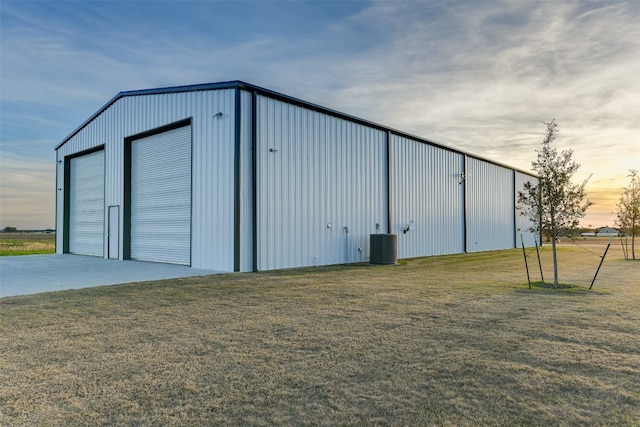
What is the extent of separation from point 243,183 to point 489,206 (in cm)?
2030

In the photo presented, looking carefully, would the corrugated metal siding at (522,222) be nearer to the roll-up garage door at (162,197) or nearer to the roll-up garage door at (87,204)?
the roll-up garage door at (162,197)

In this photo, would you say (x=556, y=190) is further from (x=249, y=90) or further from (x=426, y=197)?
(x=426, y=197)

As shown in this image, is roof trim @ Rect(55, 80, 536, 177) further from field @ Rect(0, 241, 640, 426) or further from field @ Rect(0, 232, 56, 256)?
field @ Rect(0, 241, 640, 426)

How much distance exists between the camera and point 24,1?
1192 centimetres

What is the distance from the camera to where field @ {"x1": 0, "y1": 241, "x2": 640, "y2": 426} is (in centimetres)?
318

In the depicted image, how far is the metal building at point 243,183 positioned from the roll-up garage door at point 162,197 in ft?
0.23

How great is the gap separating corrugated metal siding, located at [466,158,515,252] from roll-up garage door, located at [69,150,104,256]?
67.7 ft

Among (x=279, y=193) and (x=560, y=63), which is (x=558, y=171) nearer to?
(x=560, y=63)

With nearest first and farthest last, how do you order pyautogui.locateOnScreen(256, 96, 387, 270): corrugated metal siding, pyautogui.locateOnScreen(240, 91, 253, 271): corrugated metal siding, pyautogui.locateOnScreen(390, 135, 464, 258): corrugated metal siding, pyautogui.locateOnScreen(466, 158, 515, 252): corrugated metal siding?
pyautogui.locateOnScreen(240, 91, 253, 271): corrugated metal siding
pyautogui.locateOnScreen(256, 96, 387, 270): corrugated metal siding
pyautogui.locateOnScreen(390, 135, 464, 258): corrugated metal siding
pyautogui.locateOnScreen(466, 158, 515, 252): corrugated metal siding

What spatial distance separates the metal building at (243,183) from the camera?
1341 centimetres

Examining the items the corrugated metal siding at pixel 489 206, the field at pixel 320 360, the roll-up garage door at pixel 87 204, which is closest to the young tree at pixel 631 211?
the corrugated metal siding at pixel 489 206

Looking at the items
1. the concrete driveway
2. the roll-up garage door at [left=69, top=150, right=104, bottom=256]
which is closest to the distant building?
the concrete driveway

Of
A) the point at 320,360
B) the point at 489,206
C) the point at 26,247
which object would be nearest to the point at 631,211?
the point at 489,206

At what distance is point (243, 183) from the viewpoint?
1309cm
